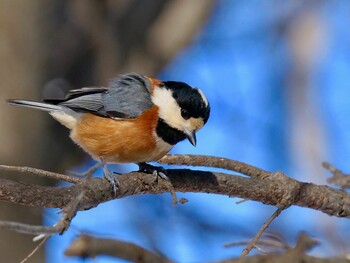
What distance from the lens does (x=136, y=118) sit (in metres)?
2.81

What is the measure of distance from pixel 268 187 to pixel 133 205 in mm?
3112

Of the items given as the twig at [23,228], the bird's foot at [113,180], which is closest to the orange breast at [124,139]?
the bird's foot at [113,180]

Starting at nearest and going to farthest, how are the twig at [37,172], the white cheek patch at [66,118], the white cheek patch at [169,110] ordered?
1. the twig at [37,172]
2. the white cheek patch at [169,110]
3. the white cheek patch at [66,118]

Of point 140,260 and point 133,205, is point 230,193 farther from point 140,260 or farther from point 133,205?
point 133,205

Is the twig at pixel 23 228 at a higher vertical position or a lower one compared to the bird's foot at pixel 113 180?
lower

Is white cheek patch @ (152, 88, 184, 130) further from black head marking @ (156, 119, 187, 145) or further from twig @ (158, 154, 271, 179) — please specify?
twig @ (158, 154, 271, 179)

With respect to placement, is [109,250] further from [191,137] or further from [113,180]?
[191,137]

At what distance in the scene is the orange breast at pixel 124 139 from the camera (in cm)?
272

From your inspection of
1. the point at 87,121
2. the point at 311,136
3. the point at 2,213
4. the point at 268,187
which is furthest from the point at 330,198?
the point at 311,136

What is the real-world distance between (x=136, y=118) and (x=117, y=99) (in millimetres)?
186

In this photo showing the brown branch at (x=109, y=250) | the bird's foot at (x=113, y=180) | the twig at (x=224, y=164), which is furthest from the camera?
the twig at (x=224, y=164)

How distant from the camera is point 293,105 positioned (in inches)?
294

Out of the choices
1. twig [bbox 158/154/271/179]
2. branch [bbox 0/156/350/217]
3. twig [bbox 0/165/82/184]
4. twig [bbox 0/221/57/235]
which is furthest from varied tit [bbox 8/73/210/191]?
twig [bbox 0/221/57/235]

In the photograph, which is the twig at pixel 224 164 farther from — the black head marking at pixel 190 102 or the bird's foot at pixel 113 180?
the bird's foot at pixel 113 180
